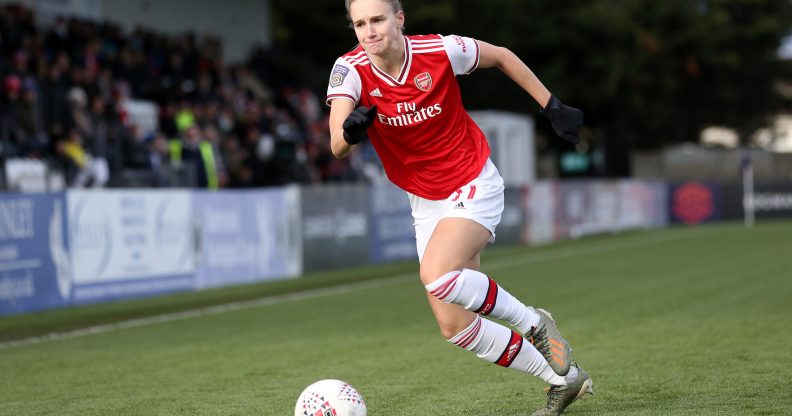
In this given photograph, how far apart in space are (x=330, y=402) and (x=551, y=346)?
1273 mm

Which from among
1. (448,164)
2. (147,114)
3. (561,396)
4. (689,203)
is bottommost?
(689,203)

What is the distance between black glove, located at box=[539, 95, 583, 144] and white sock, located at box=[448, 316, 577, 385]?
1046 millimetres

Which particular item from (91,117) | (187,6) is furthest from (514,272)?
(187,6)

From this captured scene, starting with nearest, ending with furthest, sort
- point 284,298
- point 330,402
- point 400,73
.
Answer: point 330,402 → point 400,73 → point 284,298

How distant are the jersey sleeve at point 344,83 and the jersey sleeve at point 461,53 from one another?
20.1 inches

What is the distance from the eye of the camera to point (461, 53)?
6.33 meters

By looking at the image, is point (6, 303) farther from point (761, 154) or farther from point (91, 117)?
point (761, 154)

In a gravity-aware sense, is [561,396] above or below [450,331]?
below

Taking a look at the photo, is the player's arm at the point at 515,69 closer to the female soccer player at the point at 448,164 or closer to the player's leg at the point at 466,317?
the female soccer player at the point at 448,164

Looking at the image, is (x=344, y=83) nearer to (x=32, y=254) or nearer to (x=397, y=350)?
(x=397, y=350)

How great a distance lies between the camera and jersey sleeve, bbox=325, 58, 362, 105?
19.9ft

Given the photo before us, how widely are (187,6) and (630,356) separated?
2352cm

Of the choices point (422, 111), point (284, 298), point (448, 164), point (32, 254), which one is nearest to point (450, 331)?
point (448, 164)

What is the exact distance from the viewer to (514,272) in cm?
1866
